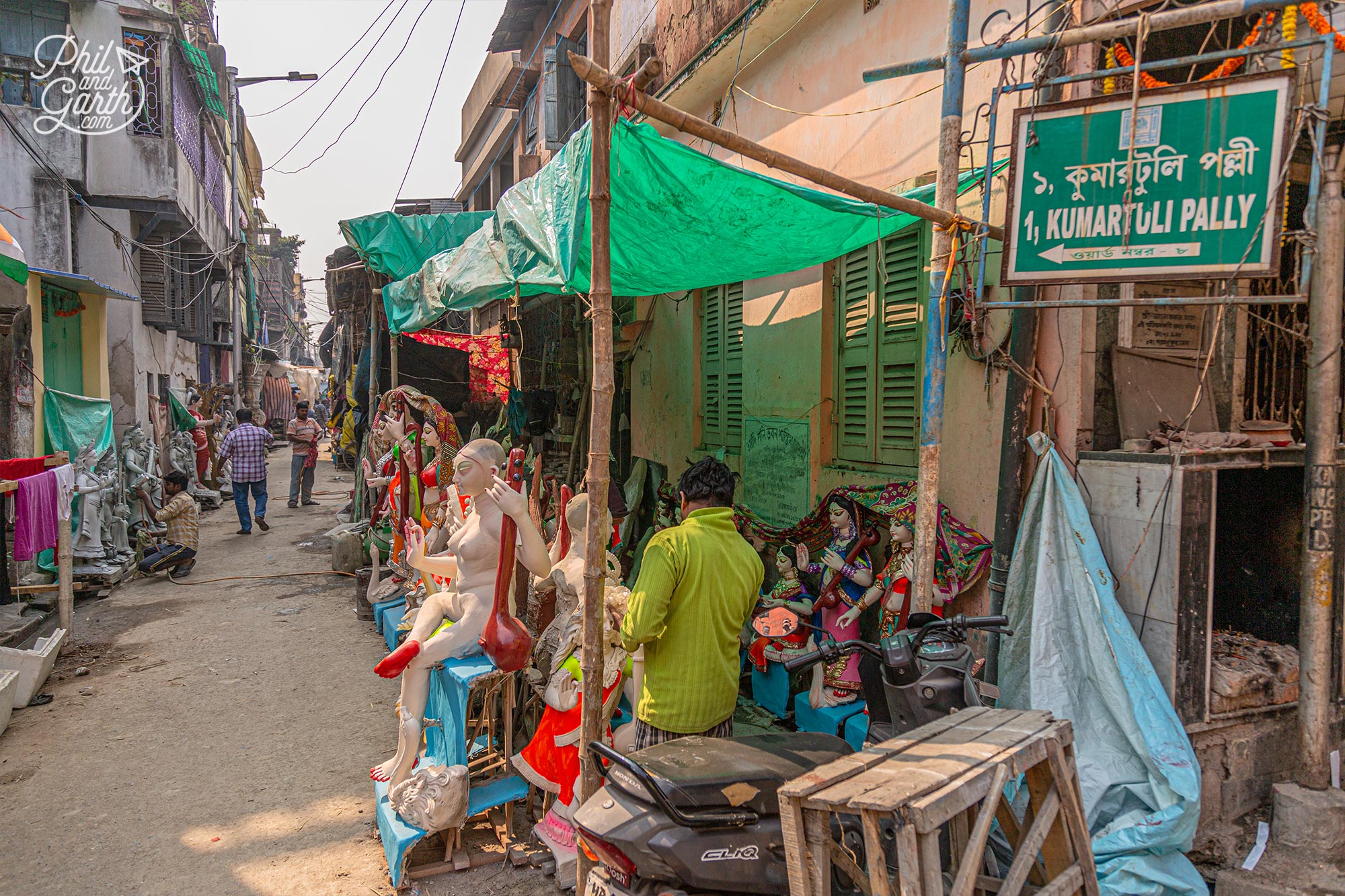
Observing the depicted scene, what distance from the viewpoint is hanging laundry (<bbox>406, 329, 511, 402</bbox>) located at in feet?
28.6

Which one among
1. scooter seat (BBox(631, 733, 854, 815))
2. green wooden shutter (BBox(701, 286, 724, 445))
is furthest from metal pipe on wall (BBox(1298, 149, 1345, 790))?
green wooden shutter (BBox(701, 286, 724, 445))

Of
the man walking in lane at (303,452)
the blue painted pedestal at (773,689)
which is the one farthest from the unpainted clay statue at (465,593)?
the man walking in lane at (303,452)

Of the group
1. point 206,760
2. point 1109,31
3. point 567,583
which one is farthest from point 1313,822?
point 206,760

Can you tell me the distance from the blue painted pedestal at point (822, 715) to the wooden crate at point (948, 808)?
5.21 ft

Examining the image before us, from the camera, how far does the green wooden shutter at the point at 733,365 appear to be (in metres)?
6.96

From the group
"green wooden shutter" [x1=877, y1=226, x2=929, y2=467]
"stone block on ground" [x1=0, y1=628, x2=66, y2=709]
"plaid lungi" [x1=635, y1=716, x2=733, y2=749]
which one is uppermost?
"green wooden shutter" [x1=877, y1=226, x2=929, y2=467]

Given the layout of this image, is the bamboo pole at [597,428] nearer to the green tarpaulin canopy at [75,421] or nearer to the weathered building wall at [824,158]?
the weathered building wall at [824,158]

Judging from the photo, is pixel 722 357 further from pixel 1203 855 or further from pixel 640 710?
pixel 1203 855

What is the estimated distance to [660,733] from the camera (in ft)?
10.3

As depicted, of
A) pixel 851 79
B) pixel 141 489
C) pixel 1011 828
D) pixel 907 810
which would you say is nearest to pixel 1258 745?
pixel 1011 828

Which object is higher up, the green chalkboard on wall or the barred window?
the barred window

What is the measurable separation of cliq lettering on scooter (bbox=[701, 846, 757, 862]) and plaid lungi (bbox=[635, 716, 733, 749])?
790mm

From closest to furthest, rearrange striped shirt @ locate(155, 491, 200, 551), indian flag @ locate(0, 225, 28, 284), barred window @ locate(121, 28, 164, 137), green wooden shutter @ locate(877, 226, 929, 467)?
green wooden shutter @ locate(877, 226, 929, 467), indian flag @ locate(0, 225, 28, 284), striped shirt @ locate(155, 491, 200, 551), barred window @ locate(121, 28, 164, 137)

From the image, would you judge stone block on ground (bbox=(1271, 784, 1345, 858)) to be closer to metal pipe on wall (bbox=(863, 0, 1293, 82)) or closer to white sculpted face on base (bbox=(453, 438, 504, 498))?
metal pipe on wall (bbox=(863, 0, 1293, 82))
